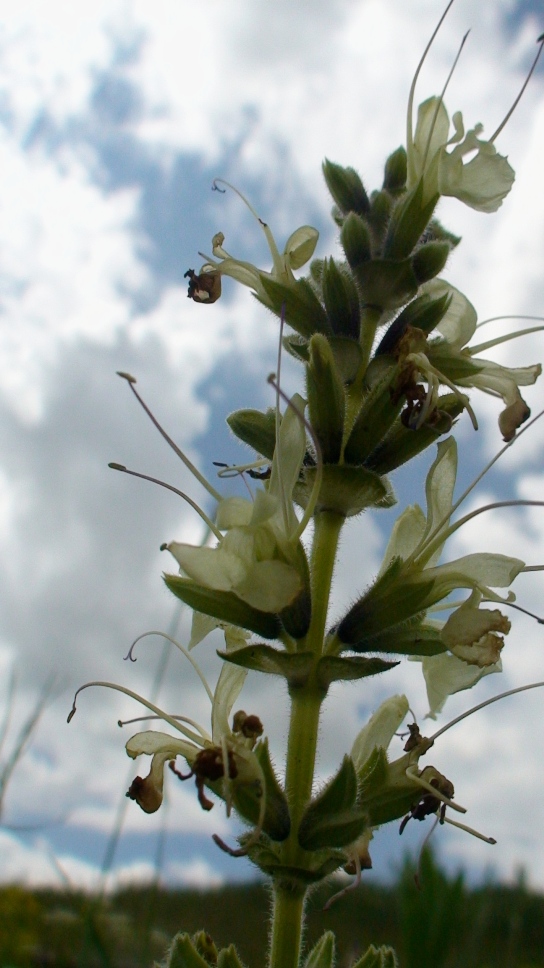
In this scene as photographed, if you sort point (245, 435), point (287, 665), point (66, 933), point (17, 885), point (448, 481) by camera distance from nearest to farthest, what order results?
point (287, 665) < point (448, 481) < point (245, 435) < point (66, 933) < point (17, 885)

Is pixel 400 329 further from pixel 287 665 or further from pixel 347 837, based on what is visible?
pixel 347 837

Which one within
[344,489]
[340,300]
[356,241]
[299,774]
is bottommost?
[299,774]

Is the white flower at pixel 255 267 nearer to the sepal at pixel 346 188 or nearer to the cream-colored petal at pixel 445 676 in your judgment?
the sepal at pixel 346 188

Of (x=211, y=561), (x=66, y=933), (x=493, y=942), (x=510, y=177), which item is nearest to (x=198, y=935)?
(x=211, y=561)

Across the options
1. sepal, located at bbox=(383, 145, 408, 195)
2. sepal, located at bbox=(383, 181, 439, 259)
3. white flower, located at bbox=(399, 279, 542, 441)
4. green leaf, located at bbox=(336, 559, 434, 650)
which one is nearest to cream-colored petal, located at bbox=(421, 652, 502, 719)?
green leaf, located at bbox=(336, 559, 434, 650)

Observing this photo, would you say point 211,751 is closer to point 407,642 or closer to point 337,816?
point 337,816

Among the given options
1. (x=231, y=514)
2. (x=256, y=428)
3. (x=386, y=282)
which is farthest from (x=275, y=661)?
(x=386, y=282)
